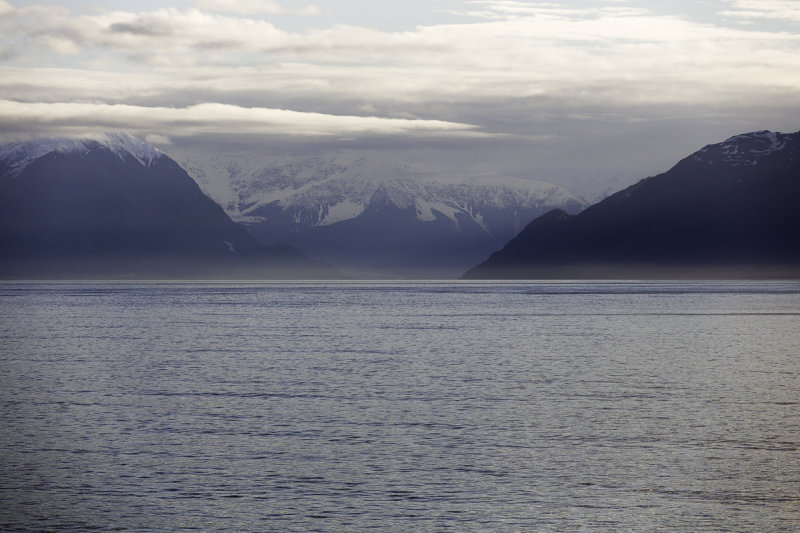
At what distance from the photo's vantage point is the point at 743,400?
6088 cm

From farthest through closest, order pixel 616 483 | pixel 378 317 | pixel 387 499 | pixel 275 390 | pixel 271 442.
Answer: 1. pixel 378 317
2. pixel 275 390
3. pixel 271 442
4. pixel 616 483
5. pixel 387 499

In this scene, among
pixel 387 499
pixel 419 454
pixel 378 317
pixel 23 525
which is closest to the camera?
pixel 23 525

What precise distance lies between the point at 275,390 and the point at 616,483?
31.7 meters

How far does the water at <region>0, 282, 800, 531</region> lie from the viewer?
114 ft

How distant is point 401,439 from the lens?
4697cm

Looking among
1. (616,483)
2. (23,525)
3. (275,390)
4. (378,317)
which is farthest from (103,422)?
(378,317)

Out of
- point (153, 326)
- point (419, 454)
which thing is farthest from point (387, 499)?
point (153, 326)

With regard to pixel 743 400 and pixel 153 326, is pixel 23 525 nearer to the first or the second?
pixel 743 400

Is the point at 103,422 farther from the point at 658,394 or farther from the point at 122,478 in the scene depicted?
the point at 658,394

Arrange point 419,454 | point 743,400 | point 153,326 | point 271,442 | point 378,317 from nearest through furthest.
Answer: point 419,454 < point 271,442 < point 743,400 < point 153,326 < point 378,317

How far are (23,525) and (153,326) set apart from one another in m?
113

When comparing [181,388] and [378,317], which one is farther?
[378,317]

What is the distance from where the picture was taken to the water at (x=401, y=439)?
34.8 meters

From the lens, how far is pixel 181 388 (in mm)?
67250
